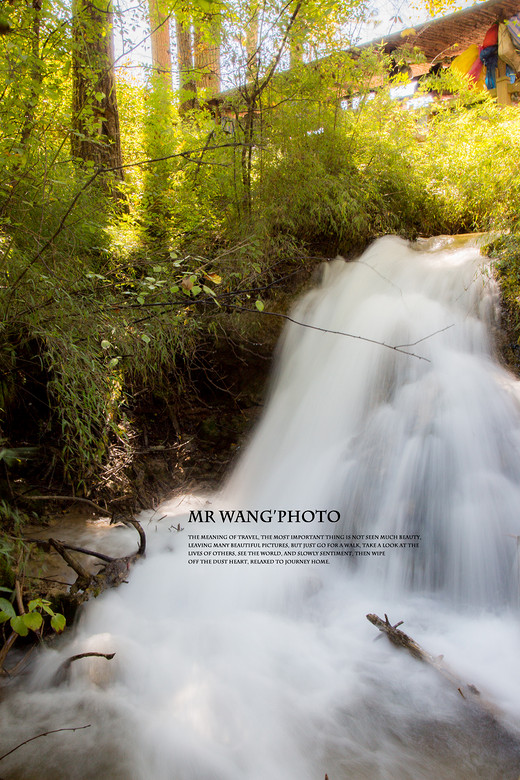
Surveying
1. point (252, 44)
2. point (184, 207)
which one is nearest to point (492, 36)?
point (252, 44)

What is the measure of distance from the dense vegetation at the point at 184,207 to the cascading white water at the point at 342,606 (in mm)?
880

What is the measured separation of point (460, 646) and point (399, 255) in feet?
12.9

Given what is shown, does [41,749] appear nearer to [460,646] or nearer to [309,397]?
[460,646]

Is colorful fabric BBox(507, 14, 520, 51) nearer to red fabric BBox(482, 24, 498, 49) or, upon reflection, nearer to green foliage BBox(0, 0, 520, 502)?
red fabric BBox(482, 24, 498, 49)

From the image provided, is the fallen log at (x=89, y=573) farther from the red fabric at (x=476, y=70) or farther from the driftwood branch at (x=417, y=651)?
the red fabric at (x=476, y=70)

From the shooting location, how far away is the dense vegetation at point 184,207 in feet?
10.1

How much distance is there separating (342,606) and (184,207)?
14.2 ft

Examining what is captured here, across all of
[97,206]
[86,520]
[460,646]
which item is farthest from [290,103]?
[460,646]

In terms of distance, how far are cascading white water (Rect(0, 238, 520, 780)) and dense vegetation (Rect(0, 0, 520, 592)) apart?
2.89ft

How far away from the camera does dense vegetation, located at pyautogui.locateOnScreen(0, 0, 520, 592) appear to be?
10.1 ft

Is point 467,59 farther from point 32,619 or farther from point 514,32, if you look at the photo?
point 32,619

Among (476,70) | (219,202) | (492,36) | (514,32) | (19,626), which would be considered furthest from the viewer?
(476,70)

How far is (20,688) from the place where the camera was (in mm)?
2139

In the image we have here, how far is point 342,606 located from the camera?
9.02 ft
